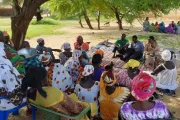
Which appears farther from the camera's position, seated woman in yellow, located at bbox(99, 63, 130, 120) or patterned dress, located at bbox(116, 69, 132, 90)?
patterned dress, located at bbox(116, 69, 132, 90)

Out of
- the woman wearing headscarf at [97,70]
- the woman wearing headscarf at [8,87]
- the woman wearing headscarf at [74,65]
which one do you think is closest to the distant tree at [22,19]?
the woman wearing headscarf at [74,65]

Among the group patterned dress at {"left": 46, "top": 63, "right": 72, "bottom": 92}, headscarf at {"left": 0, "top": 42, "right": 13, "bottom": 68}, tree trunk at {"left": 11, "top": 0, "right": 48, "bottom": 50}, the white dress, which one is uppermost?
tree trunk at {"left": 11, "top": 0, "right": 48, "bottom": 50}

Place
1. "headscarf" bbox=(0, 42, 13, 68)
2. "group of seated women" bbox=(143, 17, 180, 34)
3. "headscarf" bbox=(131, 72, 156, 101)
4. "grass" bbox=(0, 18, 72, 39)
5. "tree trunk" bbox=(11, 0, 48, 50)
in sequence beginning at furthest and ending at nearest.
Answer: "grass" bbox=(0, 18, 72, 39)
"group of seated women" bbox=(143, 17, 180, 34)
"tree trunk" bbox=(11, 0, 48, 50)
"headscarf" bbox=(0, 42, 13, 68)
"headscarf" bbox=(131, 72, 156, 101)

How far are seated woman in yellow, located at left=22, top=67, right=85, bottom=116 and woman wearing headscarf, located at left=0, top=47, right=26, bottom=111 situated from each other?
0.14 metres

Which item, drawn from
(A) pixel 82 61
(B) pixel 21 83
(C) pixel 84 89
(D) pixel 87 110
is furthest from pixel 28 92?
(A) pixel 82 61

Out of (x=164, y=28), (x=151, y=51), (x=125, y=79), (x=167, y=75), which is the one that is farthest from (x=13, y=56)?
(x=164, y=28)

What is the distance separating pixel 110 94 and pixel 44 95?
145 centimetres

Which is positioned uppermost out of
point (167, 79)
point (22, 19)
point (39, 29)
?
point (22, 19)

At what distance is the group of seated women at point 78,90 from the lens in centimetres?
310

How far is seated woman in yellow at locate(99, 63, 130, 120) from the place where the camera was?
15.9 ft

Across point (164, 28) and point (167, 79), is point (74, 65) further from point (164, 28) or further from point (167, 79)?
point (164, 28)

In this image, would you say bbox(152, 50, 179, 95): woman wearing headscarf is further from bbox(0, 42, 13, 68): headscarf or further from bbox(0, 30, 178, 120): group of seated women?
bbox(0, 42, 13, 68): headscarf

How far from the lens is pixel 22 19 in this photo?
27.7 feet

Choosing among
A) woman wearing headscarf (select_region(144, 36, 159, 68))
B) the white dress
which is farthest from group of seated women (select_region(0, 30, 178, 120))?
woman wearing headscarf (select_region(144, 36, 159, 68))
